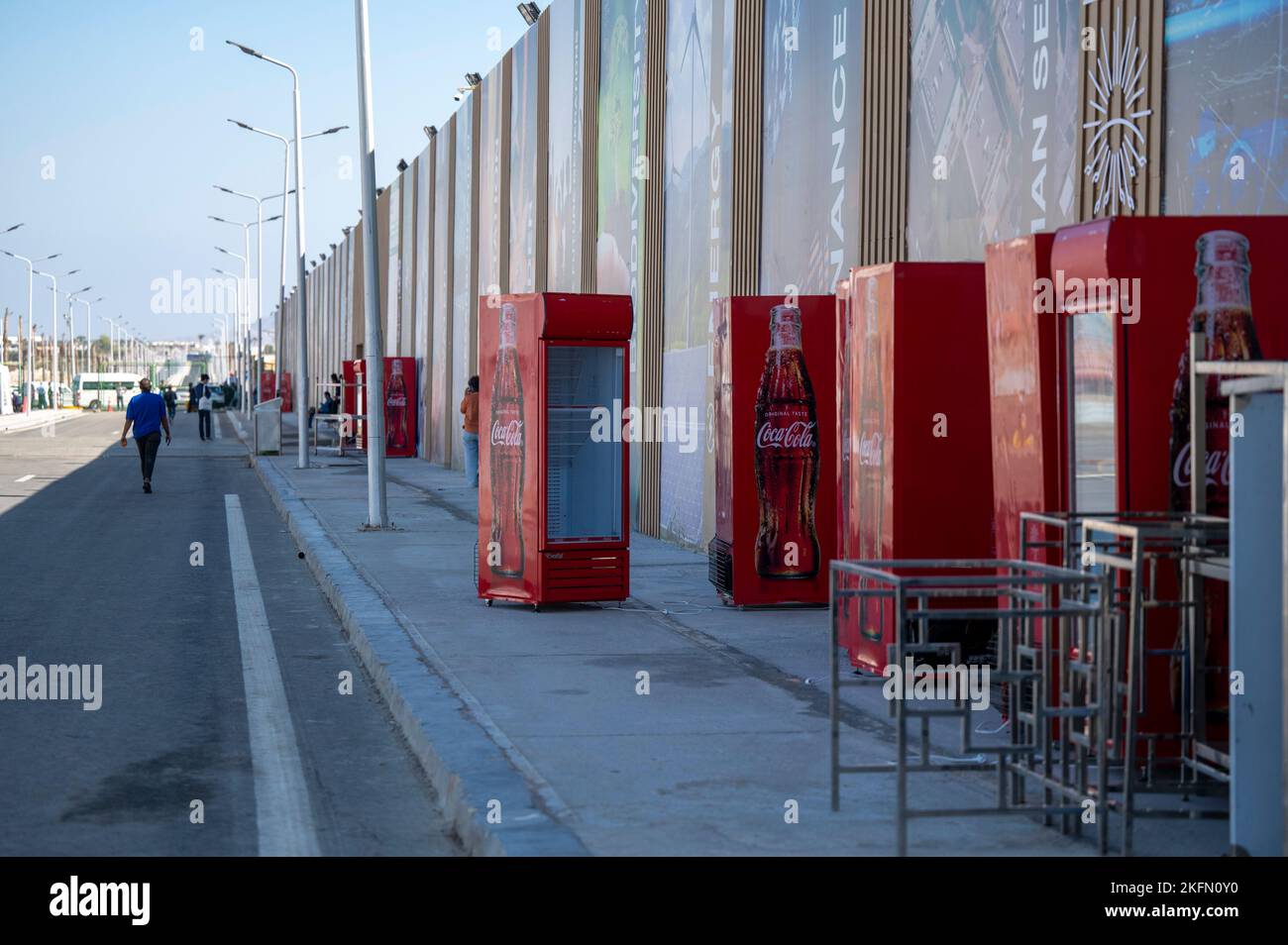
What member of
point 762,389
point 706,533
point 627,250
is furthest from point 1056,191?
point 627,250

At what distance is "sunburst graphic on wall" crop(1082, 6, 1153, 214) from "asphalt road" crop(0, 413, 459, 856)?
17.1 feet

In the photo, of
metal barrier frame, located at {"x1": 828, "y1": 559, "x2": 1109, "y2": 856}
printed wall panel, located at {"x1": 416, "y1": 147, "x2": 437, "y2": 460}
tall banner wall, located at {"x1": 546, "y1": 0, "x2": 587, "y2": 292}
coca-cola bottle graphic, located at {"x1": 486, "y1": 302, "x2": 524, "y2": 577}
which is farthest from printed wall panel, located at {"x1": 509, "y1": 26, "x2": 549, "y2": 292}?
metal barrier frame, located at {"x1": 828, "y1": 559, "x2": 1109, "y2": 856}

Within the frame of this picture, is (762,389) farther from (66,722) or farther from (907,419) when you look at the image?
(66,722)

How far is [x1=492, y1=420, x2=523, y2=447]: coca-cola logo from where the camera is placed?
495 inches

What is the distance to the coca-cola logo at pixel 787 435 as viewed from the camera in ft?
40.5

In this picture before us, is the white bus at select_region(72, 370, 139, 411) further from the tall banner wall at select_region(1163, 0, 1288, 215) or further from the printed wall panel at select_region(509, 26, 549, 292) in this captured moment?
the tall banner wall at select_region(1163, 0, 1288, 215)

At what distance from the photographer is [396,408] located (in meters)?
44.5

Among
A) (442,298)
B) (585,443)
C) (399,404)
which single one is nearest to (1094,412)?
(585,443)

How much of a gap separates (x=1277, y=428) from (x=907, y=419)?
4043 mm

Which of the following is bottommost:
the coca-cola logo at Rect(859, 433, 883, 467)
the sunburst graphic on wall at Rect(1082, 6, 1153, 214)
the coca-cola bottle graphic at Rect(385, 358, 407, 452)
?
the coca-cola logo at Rect(859, 433, 883, 467)

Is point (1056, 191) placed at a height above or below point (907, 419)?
above

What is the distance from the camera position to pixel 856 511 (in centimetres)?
970

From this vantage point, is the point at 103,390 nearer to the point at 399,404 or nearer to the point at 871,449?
the point at 399,404

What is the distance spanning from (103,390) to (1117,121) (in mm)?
130942
